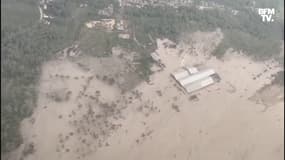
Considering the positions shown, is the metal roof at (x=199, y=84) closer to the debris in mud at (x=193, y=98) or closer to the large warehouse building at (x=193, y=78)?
the large warehouse building at (x=193, y=78)

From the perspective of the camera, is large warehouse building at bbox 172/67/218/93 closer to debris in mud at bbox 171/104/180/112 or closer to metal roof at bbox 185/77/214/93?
metal roof at bbox 185/77/214/93

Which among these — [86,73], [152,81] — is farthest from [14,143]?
[152,81]

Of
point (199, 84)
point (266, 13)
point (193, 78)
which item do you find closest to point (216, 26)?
point (266, 13)

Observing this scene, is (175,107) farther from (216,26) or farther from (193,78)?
(216,26)

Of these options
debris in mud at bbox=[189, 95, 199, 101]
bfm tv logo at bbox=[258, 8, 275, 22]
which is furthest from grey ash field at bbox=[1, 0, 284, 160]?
bfm tv logo at bbox=[258, 8, 275, 22]

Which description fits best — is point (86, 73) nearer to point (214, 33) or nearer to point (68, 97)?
point (68, 97)

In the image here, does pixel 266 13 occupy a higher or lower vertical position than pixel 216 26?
lower

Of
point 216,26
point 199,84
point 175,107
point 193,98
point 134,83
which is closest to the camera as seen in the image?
point 175,107
